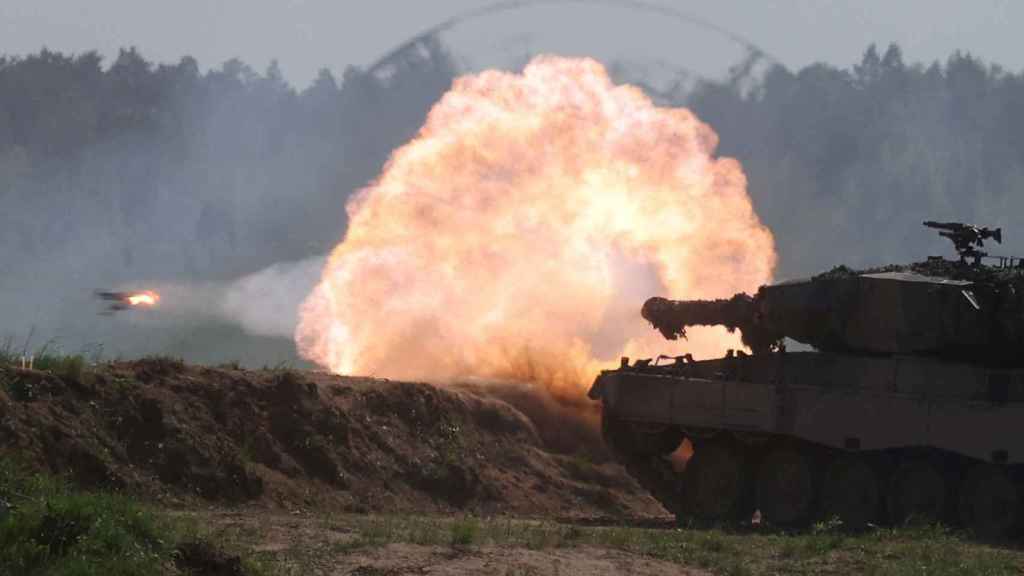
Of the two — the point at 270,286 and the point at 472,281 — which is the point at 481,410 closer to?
the point at 472,281

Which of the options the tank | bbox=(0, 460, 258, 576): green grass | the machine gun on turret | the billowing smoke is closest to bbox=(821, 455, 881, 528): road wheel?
the tank

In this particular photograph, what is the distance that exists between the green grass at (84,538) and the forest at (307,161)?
36975mm

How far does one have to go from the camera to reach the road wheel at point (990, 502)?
27.4 meters

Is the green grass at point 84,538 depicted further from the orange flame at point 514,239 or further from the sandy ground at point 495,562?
the orange flame at point 514,239

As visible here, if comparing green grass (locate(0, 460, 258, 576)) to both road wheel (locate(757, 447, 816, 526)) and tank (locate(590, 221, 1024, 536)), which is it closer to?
tank (locate(590, 221, 1024, 536))

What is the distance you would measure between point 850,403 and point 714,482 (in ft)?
11.1

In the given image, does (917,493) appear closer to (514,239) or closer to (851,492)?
(851,492)

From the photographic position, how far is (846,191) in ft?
234

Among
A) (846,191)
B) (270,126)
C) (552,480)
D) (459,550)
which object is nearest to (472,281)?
(552,480)

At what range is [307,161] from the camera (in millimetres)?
77938

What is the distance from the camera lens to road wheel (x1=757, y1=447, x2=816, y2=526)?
98.2 ft

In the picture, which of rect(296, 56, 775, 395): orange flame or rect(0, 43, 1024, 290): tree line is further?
rect(0, 43, 1024, 290): tree line

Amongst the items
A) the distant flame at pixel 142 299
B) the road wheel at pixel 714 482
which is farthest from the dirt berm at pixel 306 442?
the distant flame at pixel 142 299

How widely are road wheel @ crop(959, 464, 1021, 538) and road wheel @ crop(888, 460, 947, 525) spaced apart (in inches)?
13.3
